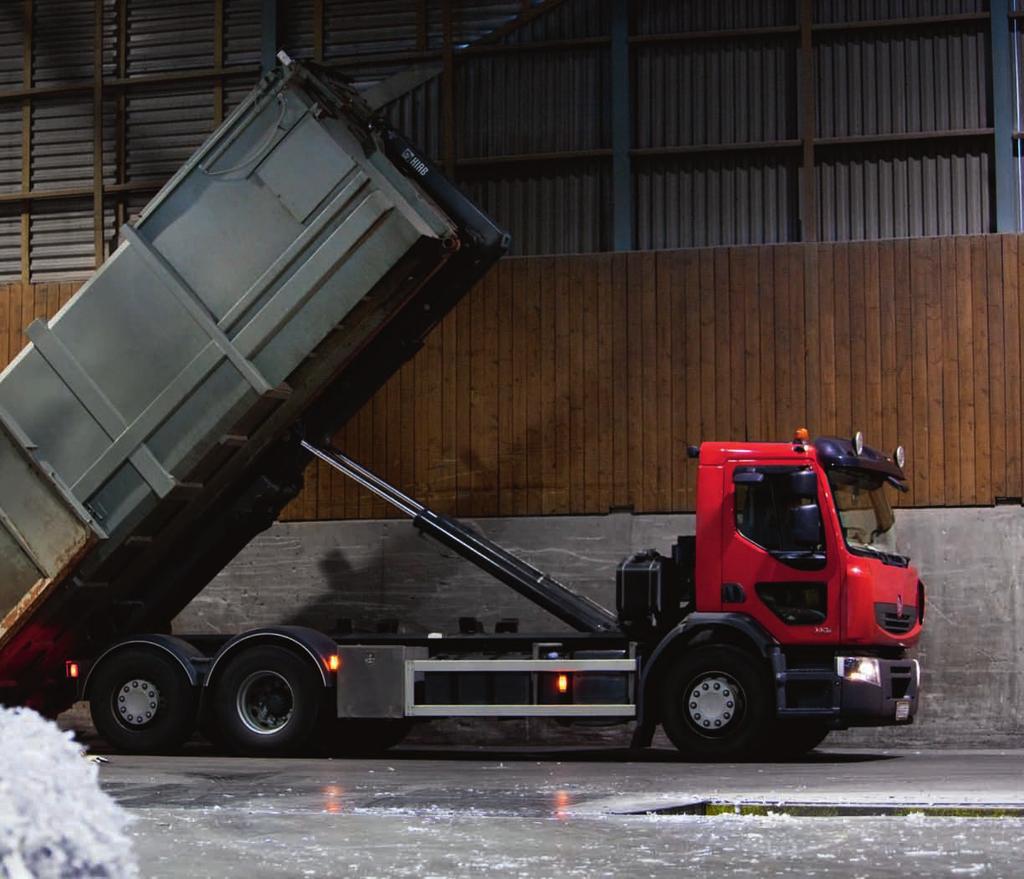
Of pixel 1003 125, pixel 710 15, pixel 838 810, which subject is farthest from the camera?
pixel 710 15

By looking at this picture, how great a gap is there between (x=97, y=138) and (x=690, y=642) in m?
9.79

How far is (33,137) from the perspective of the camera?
20.2 meters

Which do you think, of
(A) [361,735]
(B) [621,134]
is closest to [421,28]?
(B) [621,134]

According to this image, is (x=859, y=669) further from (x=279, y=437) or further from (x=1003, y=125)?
(x=1003, y=125)

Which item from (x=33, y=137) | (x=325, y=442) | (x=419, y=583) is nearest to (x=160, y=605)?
(x=325, y=442)

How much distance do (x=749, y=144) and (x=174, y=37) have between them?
6598mm

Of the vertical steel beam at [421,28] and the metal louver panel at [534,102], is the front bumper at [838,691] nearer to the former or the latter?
the metal louver panel at [534,102]

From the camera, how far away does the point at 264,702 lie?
14.9 meters

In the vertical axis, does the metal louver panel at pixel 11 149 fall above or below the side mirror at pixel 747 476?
above

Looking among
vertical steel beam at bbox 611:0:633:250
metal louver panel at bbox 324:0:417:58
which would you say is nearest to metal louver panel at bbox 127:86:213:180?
metal louver panel at bbox 324:0:417:58

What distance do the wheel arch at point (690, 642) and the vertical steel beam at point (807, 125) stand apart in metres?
5.51

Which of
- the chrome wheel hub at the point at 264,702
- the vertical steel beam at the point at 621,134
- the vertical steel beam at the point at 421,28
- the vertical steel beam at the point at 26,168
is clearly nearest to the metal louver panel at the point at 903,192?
the vertical steel beam at the point at 621,134

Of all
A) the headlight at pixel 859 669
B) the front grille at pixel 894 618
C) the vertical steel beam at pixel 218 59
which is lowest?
the headlight at pixel 859 669

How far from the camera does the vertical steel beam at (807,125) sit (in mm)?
18062
